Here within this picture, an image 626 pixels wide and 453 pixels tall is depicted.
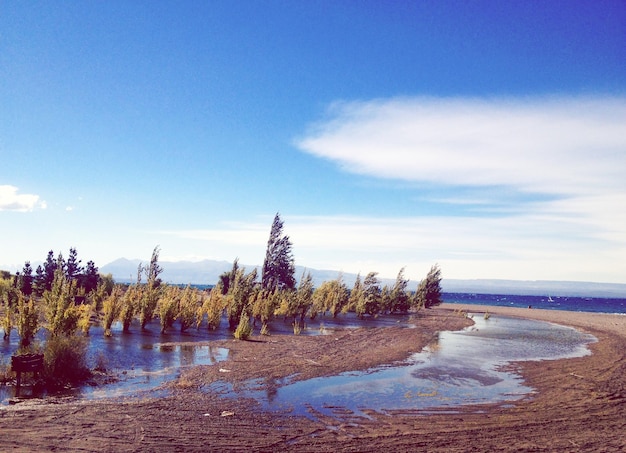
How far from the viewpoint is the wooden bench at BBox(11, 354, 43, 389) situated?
35.9 ft

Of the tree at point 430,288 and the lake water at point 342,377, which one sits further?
the tree at point 430,288

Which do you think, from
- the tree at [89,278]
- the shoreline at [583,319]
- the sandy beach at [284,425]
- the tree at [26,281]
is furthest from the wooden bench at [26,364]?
the shoreline at [583,319]

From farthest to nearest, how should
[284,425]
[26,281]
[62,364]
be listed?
[26,281], [62,364], [284,425]

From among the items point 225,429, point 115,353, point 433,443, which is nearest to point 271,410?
point 225,429

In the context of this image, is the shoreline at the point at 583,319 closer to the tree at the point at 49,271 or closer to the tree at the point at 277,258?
the tree at the point at 277,258

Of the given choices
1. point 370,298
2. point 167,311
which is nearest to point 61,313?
point 167,311

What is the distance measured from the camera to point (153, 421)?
29.6ft

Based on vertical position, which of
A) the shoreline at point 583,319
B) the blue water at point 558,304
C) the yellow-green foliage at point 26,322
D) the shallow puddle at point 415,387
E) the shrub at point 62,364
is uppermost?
the yellow-green foliage at point 26,322

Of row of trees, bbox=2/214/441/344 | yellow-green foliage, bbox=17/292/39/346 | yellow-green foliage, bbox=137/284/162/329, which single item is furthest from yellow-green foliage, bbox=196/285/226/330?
yellow-green foliage, bbox=17/292/39/346

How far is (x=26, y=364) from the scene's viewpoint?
11125 mm

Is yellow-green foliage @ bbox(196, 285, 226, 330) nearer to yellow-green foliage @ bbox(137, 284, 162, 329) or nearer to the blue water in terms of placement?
yellow-green foliage @ bbox(137, 284, 162, 329)

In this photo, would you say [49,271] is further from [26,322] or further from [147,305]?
[26,322]

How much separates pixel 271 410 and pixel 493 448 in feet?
15.5

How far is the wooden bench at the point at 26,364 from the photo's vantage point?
10945 millimetres
